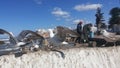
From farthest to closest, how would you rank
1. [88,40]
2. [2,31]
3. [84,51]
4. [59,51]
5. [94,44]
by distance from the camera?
1. [88,40]
2. [94,44]
3. [84,51]
4. [59,51]
5. [2,31]

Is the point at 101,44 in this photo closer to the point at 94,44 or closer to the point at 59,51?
the point at 94,44

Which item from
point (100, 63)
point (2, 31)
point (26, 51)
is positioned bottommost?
point (100, 63)

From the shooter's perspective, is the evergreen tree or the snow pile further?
the evergreen tree

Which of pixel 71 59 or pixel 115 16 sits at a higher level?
pixel 115 16

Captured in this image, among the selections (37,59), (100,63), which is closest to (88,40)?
(100,63)

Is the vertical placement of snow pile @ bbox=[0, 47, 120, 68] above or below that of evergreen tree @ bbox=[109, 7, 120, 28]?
below

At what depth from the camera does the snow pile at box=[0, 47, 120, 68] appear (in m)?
7.33

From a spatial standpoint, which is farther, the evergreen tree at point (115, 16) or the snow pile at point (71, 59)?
the evergreen tree at point (115, 16)

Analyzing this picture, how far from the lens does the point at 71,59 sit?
328 inches

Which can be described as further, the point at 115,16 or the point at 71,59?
the point at 115,16

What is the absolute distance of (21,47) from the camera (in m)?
7.71

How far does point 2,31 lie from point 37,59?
1365 mm

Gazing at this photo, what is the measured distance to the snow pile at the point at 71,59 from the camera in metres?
7.33

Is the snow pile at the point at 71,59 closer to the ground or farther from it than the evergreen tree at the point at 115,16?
closer to the ground
